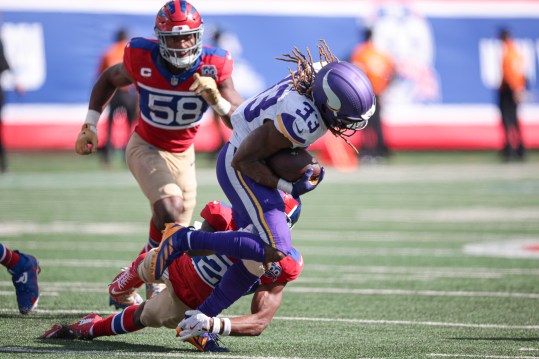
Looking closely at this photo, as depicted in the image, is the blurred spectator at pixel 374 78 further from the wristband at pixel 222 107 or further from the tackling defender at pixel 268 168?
the tackling defender at pixel 268 168

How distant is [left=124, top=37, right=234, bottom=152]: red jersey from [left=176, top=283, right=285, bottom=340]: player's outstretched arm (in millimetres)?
1860

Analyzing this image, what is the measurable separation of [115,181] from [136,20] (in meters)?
5.68

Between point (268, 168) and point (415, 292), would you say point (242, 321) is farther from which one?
point (415, 292)

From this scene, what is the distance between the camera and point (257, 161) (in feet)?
17.8

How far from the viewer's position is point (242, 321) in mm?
5320

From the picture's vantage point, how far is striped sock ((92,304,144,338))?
545cm

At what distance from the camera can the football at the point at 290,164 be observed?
17.7 ft

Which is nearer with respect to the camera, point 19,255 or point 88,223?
point 19,255

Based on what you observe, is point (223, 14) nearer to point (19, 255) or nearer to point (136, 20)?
point (136, 20)

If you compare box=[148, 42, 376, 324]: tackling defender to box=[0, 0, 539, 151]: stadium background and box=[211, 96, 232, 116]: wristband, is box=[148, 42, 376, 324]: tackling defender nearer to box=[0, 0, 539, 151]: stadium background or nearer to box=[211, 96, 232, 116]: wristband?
box=[211, 96, 232, 116]: wristband

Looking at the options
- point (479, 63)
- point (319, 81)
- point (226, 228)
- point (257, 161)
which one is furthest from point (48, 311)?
point (479, 63)

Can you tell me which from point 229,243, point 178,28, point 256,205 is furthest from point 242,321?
point 178,28

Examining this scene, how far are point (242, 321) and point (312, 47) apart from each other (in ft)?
48.3

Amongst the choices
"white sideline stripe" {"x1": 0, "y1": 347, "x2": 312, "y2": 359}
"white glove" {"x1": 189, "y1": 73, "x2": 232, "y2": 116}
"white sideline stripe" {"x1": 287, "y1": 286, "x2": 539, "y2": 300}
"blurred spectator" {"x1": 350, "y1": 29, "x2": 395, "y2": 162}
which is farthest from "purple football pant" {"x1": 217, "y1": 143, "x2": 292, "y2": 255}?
"blurred spectator" {"x1": 350, "y1": 29, "x2": 395, "y2": 162}
